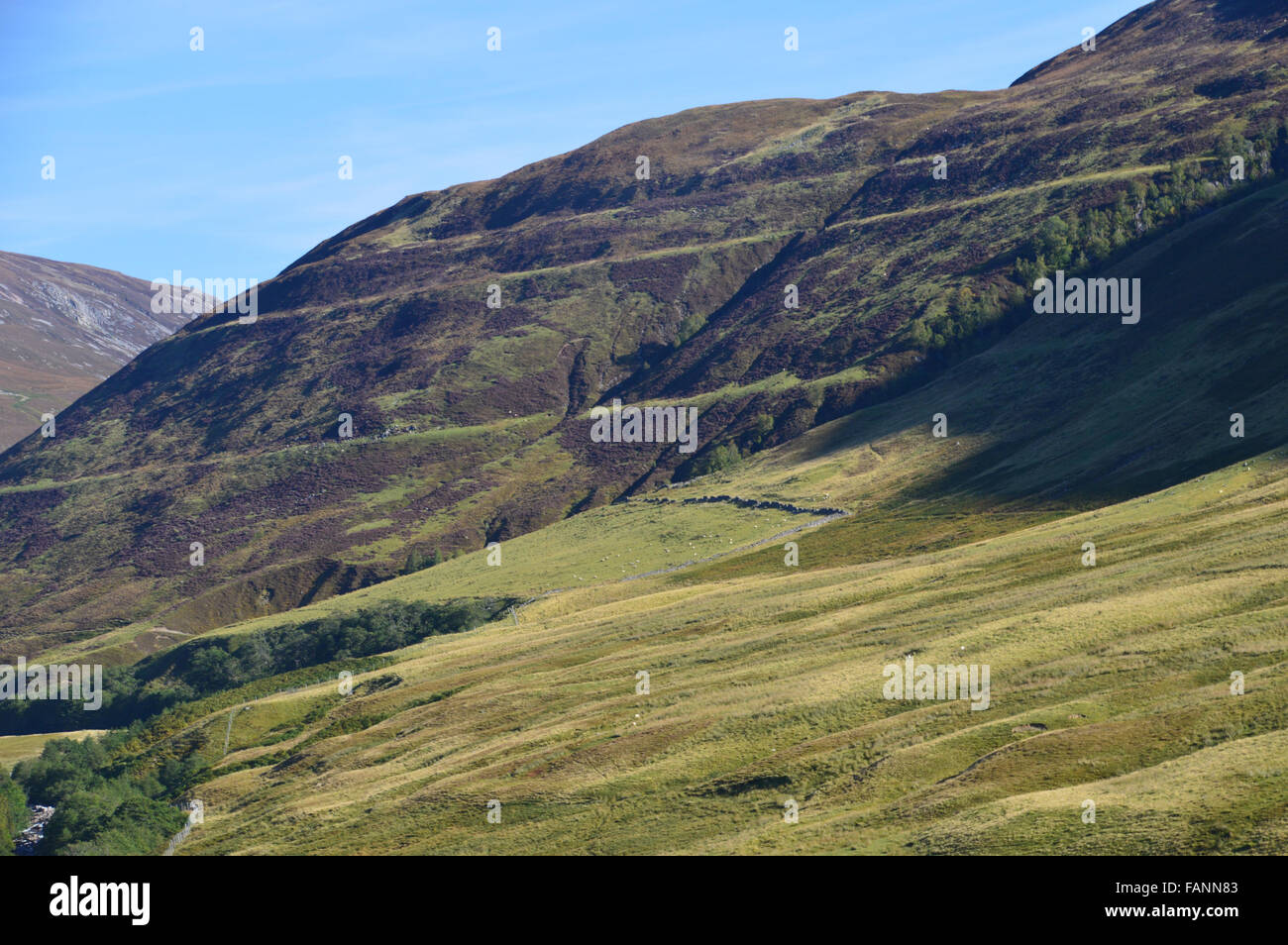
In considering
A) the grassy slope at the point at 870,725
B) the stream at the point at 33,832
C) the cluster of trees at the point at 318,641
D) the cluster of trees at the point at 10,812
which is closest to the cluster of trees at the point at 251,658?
the cluster of trees at the point at 318,641

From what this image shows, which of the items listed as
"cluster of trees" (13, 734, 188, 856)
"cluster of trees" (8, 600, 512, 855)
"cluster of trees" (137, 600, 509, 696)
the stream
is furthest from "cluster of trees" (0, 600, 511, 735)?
the stream

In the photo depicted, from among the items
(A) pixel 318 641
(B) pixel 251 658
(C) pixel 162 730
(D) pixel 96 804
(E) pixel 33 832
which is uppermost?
(D) pixel 96 804

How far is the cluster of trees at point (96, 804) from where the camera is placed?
80125 millimetres

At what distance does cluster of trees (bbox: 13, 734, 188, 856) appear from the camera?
80.1 metres

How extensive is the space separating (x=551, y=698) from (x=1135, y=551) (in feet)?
152

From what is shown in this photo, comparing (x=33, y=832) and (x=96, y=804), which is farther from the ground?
(x=96, y=804)

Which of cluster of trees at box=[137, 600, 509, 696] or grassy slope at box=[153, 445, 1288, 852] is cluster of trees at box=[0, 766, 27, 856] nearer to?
grassy slope at box=[153, 445, 1288, 852]

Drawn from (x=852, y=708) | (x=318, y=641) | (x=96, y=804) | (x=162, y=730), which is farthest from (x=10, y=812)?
(x=852, y=708)

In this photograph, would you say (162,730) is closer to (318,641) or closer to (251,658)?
(251,658)

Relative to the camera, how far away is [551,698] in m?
86.6

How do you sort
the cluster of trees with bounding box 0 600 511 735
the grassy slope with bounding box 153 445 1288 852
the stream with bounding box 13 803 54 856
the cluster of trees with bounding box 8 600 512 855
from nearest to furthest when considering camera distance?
1. the grassy slope with bounding box 153 445 1288 852
2. the cluster of trees with bounding box 8 600 512 855
3. the stream with bounding box 13 803 54 856
4. the cluster of trees with bounding box 0 600 511 735

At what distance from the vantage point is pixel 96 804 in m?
89.1
